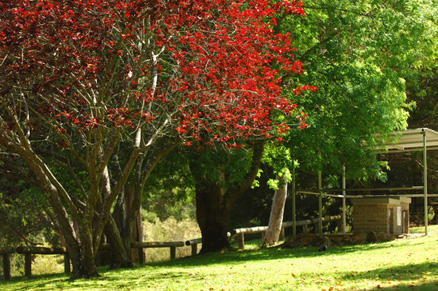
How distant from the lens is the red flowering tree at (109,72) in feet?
31.4

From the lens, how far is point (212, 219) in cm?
1994

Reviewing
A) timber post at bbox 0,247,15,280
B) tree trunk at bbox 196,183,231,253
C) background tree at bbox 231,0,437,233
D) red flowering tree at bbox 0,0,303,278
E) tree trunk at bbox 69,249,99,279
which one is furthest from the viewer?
tree trunk at bbox 196,183,231,253

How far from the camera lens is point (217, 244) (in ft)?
65.4

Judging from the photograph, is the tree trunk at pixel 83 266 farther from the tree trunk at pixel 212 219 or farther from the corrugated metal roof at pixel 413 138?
the corrugated metal roof at pixel 413 138

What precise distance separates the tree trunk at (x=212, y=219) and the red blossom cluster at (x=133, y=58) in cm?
A: 738

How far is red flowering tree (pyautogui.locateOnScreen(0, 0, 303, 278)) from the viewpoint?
9.59 meters

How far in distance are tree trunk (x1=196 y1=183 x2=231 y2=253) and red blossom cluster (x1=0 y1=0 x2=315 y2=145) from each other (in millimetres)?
7379

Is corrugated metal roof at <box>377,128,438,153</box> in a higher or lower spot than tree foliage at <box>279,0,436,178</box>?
lower

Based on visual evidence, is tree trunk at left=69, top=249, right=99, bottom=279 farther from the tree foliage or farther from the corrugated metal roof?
the corrugated metal roof

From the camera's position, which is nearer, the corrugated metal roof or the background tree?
the background tree

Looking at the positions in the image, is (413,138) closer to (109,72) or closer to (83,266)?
(83,266)

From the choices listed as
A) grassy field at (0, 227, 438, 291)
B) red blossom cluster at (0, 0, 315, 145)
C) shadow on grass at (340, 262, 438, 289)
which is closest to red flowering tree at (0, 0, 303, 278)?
red blossom cluster at (0, 0, 315, 145)

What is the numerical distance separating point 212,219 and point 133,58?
985cm

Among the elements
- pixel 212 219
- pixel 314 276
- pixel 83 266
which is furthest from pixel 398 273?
pixel 212 219
